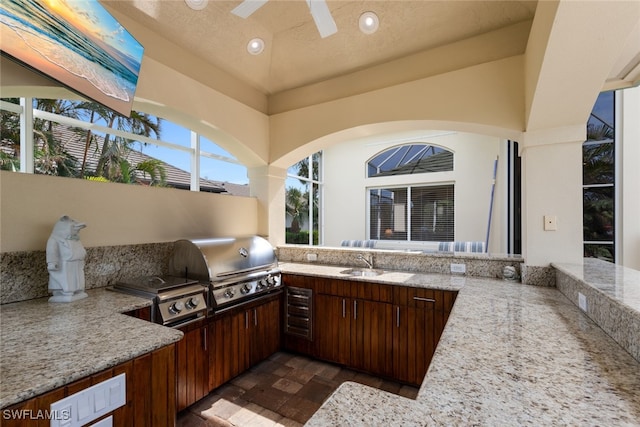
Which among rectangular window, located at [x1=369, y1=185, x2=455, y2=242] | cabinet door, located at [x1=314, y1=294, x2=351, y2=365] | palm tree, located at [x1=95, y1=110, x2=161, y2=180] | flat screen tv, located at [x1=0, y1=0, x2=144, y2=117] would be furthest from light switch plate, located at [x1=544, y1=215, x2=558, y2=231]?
palm tree, located at [x1=95, y1=110, x2=161, y2=180]

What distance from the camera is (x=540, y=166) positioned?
2.26 m

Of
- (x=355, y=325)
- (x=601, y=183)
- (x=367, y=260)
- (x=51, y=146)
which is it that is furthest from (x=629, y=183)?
(x=51, y=146)

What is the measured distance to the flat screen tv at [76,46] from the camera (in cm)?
140

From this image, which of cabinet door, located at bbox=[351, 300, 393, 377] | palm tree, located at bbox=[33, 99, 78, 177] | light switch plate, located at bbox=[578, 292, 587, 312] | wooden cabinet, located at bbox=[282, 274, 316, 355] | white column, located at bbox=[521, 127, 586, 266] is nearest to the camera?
light switch plate, located at bbox=[578, 292, 587, 312]

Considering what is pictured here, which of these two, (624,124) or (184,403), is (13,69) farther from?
(624,124)

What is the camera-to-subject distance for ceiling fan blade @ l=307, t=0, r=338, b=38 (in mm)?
1693

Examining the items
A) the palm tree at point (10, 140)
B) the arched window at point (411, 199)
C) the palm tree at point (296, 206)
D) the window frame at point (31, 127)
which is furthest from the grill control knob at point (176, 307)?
the arched window at point (411, 199)

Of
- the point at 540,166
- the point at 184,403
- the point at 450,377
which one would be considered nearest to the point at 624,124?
the point at 540,166

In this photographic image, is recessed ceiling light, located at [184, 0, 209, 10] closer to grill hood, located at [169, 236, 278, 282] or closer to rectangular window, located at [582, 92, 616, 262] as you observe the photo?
grill hood, located at [169, 236, 278, 282]

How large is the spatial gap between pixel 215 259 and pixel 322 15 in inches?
75.8

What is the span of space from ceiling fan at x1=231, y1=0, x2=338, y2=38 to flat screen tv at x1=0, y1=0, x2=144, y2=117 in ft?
2.68

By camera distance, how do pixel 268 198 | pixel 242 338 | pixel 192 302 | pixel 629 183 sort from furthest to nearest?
pixel 268 198, pixel 629 183, pixel 242 338, pixel 192 302

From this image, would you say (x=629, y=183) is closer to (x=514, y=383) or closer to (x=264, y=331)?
(x=514, y=383)

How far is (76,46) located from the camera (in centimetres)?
167
